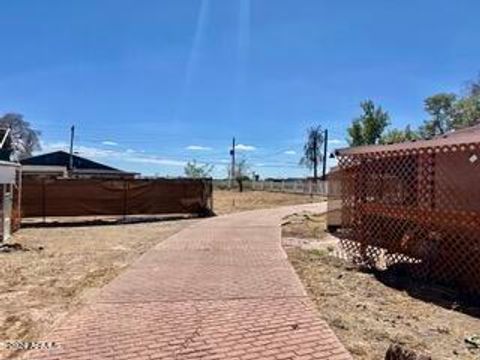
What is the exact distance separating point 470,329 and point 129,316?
397cm

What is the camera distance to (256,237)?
15516 mm

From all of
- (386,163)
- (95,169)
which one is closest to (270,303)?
(386,163)

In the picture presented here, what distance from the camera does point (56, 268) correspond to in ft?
35.8

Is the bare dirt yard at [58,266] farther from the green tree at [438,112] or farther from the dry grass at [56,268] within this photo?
the green tree at [438,112]

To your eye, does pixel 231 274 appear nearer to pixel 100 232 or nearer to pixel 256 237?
pixel 256 237

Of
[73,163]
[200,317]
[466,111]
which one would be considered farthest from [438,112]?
[200,317]

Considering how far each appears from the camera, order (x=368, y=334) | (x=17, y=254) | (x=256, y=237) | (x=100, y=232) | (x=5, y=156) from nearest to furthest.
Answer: (x=368, y=334) → (x=17, y=254) → (x=256, y=237) → (x=100, y=232) → (x=5, y=156)

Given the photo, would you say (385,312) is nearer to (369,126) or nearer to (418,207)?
(418,207)

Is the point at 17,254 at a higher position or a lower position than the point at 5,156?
lower

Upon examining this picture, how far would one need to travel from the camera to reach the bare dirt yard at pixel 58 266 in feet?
23.3

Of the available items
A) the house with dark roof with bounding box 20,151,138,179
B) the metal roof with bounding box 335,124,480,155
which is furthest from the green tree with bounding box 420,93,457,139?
the metal roof with bounding box 335,124,480,155

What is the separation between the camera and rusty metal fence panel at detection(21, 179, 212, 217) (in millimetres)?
21359
